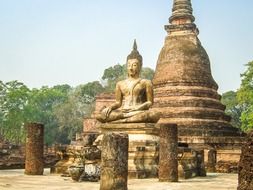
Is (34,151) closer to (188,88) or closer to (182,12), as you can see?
(188,88)

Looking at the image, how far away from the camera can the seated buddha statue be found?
13031 mm

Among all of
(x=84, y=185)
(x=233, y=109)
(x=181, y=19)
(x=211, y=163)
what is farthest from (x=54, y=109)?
(x=84, y=185)

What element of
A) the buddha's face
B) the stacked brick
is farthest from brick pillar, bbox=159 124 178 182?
the stacked brick

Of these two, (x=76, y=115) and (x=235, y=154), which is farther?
(x=76, y=115)

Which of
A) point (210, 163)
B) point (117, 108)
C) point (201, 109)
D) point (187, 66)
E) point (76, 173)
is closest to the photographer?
point (76, 173)

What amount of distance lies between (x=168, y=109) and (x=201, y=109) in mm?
1969

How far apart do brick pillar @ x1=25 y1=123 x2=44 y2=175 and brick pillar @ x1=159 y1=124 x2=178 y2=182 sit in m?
3.91

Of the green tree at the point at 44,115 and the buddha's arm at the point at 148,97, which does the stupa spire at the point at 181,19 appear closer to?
the buddha's arm at the point at 148,97

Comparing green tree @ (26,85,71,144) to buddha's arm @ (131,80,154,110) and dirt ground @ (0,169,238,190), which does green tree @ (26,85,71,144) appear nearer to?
buddha's arm @ (131,80,154,110)

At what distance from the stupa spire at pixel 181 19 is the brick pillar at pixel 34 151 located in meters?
17.8

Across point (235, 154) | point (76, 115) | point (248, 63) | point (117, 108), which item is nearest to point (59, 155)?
point (117, 108)

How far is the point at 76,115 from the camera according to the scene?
55312mm

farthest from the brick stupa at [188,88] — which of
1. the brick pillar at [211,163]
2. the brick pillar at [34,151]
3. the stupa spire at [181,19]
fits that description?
the brick pillar at [34,151]

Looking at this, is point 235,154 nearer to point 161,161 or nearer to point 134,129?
point 134,129
